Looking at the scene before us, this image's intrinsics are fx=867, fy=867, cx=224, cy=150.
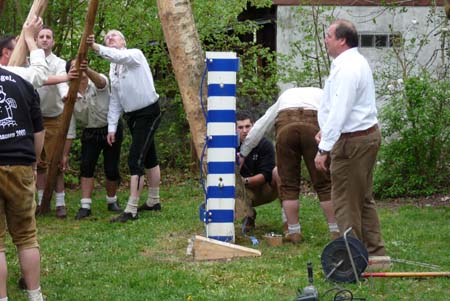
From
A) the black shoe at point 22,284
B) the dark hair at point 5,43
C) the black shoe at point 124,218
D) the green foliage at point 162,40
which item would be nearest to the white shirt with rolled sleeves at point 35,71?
the dark hair at point 5,43

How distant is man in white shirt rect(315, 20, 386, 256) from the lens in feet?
21.6

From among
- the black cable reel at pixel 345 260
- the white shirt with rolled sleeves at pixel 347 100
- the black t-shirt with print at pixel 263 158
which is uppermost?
the white shirt with rolled sleeves at pixel 347 100

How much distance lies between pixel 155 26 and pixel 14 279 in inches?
293

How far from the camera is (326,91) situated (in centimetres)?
678

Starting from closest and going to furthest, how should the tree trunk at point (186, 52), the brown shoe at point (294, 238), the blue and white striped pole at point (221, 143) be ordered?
1. the blue and white striped pole at point (221, 143)
2. the brown shoe at point (294, 238)
3. the tree trunk at point (186, 52)

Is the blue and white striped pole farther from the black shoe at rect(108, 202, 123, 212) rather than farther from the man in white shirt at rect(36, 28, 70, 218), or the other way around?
the black shoe at rect(108, 202, 123, 212)

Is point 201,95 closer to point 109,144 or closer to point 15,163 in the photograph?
point 109,144

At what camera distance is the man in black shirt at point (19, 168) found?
18.9 ft

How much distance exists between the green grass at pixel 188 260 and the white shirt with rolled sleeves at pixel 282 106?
90 cm

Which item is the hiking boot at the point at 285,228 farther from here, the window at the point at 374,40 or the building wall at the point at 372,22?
the window at the point at 374,40

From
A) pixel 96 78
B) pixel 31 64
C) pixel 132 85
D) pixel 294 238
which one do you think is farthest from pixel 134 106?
pixel 31 64

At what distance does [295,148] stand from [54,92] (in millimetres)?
3270

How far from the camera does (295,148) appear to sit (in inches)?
317

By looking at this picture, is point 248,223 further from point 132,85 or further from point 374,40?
point 374,40
